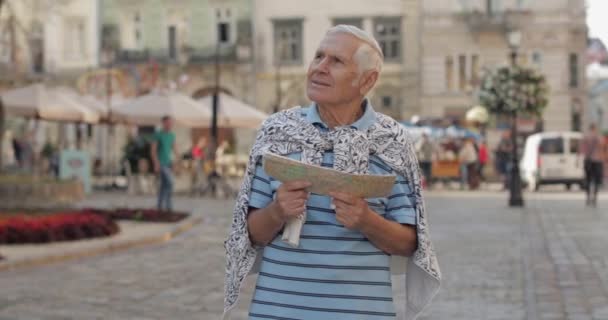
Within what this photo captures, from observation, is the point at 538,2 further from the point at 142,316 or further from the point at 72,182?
the point at 142,316

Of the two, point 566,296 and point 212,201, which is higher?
point 566,296

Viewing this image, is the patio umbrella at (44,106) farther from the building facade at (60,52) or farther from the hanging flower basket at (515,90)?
the building facade at (60,52)

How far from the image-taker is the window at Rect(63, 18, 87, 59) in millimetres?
56875

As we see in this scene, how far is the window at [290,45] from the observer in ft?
176

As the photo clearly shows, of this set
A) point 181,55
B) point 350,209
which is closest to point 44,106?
point 181,55

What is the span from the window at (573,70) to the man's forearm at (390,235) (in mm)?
48160

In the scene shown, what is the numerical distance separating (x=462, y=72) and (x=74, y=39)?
739 inches

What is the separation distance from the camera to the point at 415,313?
413 centimetres

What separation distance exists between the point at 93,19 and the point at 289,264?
54195mm

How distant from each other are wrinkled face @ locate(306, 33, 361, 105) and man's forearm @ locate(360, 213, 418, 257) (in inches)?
16.6

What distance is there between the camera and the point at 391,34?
52.9m

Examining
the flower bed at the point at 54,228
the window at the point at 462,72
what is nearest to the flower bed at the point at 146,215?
the flower bed at the point at 54,228

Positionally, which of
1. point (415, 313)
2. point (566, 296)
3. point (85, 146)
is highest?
point (415, 313)

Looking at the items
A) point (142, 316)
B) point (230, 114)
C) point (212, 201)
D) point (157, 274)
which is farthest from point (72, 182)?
point (142, 316)
